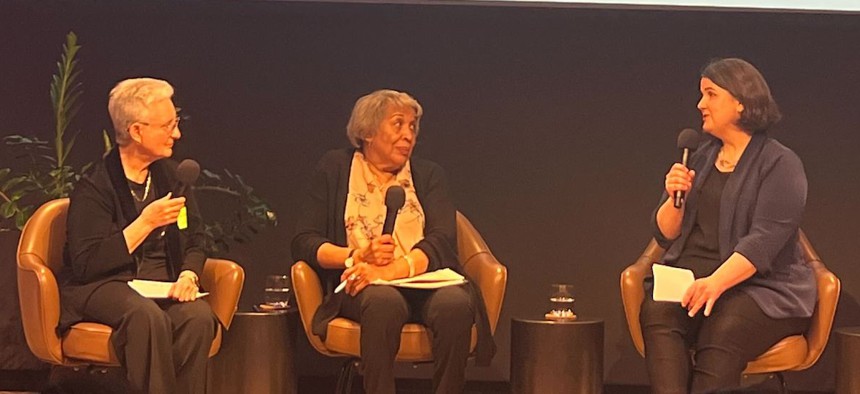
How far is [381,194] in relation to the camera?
404 cm

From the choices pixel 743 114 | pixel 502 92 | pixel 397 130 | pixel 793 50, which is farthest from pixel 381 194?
pixel 793 50

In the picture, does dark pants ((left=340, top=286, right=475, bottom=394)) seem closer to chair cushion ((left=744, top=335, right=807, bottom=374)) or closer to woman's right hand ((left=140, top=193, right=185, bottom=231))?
woman's right hand ((left=140, top=193, right=185, bottom=231))

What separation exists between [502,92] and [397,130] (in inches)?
36.2

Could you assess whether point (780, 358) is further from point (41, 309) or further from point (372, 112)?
point (41, 309)

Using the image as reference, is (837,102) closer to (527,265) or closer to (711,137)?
(711,137)

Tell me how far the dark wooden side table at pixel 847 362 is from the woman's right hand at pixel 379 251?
1.58 m

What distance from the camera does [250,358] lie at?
3973 mm

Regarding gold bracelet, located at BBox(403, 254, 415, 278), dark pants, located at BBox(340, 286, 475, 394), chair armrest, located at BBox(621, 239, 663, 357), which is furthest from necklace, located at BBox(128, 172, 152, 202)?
chair armrest, located at BBox(621, 239, 663, 357)

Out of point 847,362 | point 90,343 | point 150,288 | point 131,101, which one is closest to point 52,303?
point 90,343

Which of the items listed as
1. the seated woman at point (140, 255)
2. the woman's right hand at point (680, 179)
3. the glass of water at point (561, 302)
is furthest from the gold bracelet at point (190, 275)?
the woman's right hand at point (680, 179)

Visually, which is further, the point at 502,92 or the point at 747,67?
the point at 502,92

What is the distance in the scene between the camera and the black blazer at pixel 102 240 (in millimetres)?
3590

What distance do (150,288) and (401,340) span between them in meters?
0.84

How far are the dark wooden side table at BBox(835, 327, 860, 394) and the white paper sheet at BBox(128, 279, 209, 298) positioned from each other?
228 cm
